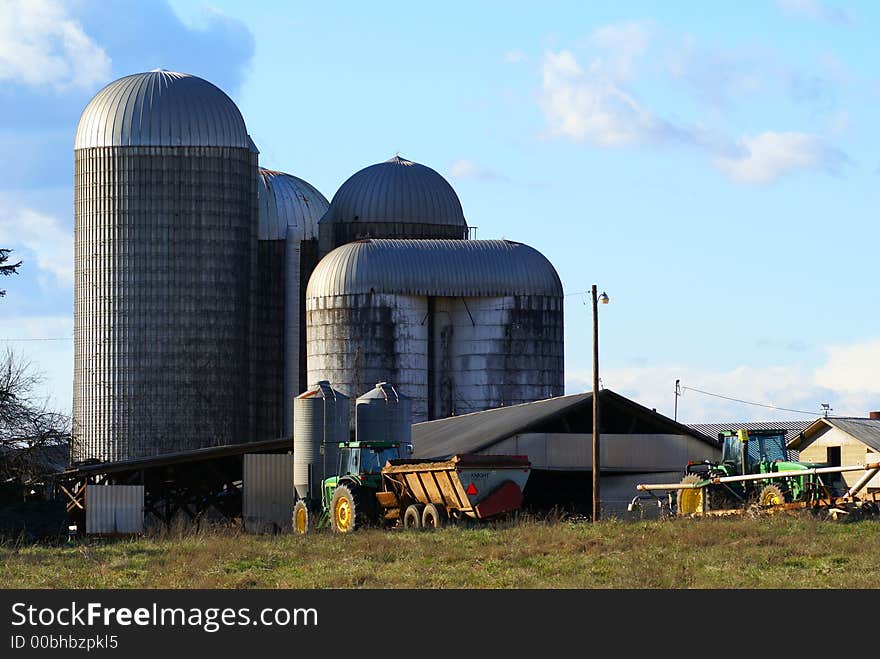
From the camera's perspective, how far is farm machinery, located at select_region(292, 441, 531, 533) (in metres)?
36.2

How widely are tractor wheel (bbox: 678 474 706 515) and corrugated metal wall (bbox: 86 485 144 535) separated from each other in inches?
809

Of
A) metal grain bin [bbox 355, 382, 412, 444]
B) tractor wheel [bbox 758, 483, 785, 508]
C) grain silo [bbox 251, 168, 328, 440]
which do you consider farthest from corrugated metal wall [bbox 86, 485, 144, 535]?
grain silo [bbox 251, 168, 328, 440]

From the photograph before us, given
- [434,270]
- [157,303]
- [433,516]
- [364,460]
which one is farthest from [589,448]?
[157,303]

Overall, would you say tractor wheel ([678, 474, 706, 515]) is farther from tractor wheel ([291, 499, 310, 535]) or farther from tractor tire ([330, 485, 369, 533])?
tractor wheel ([291, 499, 310, 535])

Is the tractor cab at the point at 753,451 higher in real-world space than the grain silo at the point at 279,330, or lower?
lower

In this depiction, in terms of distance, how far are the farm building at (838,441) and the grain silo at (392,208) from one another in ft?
105

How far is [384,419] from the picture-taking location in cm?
5178

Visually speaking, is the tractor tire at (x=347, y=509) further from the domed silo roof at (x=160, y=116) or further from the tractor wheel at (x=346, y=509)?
the domed silo roof at (x=160, y=116)

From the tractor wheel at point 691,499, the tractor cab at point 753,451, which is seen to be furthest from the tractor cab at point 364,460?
the tractor cab at point 753,451

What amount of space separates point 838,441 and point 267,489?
2190cm

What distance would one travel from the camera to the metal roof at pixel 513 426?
4928 cm
